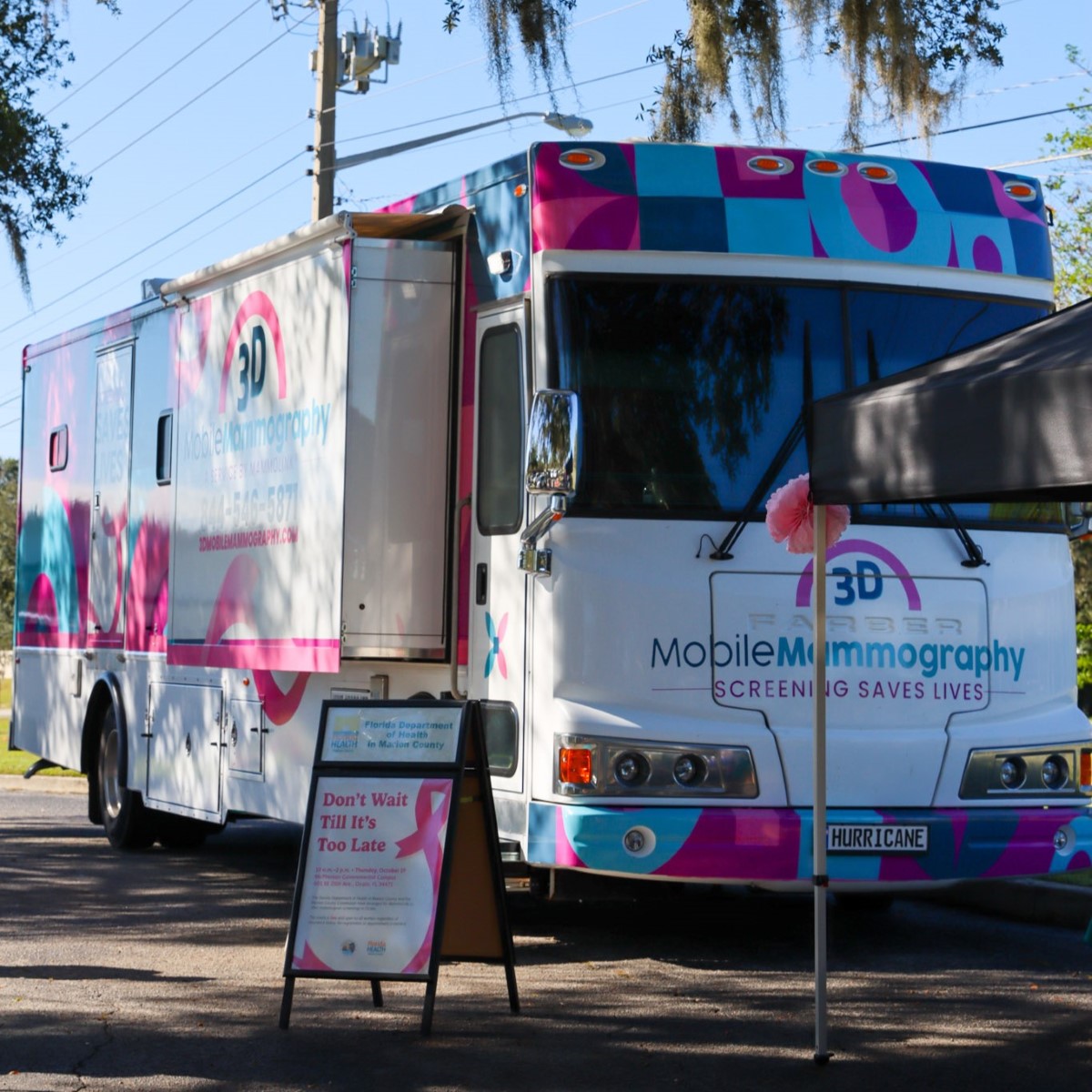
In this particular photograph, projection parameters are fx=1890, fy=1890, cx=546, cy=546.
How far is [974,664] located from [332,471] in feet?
10.2

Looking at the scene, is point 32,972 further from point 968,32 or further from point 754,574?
point 968,32

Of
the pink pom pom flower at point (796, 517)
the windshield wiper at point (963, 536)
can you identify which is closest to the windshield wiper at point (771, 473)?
the windshield wiper at point (963, 536)

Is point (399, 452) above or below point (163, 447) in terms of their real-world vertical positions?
below

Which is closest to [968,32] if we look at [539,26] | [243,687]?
[539,26]

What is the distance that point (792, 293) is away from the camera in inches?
326

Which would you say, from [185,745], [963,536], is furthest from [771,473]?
[185,745]

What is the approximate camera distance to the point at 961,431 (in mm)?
5469

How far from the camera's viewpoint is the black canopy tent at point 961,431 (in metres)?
5.08

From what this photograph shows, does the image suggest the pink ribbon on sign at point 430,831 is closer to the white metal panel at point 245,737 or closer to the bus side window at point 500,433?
the bus side window at point 500,433

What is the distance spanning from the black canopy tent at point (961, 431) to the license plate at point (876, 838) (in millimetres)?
1398

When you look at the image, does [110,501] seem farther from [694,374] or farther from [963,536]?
[963,536]

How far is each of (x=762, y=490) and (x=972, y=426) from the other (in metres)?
2.68

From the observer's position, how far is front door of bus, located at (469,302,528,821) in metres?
8.18

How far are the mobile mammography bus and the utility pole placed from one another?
10.3 metres
